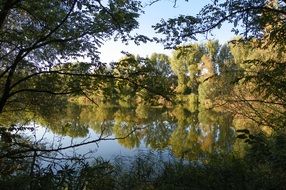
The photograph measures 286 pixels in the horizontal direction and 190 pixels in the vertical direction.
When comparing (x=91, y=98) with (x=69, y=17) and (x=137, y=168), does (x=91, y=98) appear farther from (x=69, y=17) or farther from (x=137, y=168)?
(x=137, y=168)

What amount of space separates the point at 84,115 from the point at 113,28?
107 feet

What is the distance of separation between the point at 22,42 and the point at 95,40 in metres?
1.29

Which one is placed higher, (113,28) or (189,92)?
(189,92)

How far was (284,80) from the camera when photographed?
635 centimetres

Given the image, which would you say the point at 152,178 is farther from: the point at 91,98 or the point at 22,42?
the point at 22,42

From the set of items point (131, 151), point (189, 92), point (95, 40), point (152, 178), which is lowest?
point (152, 178)

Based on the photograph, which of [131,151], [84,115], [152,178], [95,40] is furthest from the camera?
[84,115]

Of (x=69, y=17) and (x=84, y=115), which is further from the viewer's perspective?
(x=84, y=115)

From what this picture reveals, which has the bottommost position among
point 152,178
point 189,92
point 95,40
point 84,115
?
point 152,178

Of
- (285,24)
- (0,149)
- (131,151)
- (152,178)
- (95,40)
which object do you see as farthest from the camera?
(131,151)

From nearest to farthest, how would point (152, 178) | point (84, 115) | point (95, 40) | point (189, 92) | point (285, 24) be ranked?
1. point (285, 24)
2. point (95, 40)
3. point (152, 178)
4. point (84, 115)
5. point (189, 92)

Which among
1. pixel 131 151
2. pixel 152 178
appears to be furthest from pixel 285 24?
pixel 131 151

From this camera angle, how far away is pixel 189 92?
197 feet

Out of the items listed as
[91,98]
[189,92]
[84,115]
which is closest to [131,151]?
[91,98]
